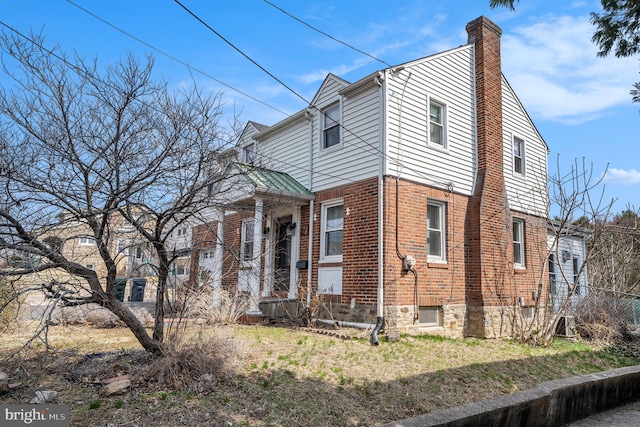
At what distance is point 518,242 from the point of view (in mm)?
12516

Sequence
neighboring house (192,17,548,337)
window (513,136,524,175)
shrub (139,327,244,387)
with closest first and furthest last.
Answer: shrub (139,327,244,387) < neighboring house (192,17,548,337) < window (513,136,524,175)

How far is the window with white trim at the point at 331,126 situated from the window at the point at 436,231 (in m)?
2.98

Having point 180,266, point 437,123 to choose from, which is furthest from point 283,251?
point 437,123

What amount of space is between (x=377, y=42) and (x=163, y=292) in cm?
674

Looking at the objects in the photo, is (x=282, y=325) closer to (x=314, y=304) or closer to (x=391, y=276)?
(x=314, y=304)

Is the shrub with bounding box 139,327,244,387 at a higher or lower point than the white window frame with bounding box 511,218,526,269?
lower

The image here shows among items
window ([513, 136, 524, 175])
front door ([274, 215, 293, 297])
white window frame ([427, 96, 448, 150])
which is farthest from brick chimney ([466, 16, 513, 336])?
front door ([274, 215, 293, 297])

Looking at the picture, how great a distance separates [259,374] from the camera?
516 centimetres

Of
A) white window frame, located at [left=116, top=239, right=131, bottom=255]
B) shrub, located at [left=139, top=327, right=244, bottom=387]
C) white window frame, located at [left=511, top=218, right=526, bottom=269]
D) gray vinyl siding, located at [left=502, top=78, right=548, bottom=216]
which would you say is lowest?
shrub, located at [left=139, top=327, right=244, bottom=387]

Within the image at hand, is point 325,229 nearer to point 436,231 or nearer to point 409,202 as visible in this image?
point 409,202

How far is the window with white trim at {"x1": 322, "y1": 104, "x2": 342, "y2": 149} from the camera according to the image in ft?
36.4

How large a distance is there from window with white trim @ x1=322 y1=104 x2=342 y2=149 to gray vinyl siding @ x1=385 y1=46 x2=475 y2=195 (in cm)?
177

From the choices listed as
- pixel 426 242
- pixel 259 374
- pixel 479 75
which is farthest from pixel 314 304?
pixel 479 75

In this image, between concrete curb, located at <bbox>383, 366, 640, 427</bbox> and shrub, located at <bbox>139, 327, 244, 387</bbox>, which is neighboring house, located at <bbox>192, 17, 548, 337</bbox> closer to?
shrub, located at <bbox>139, 327, 244, 387</bbox>
